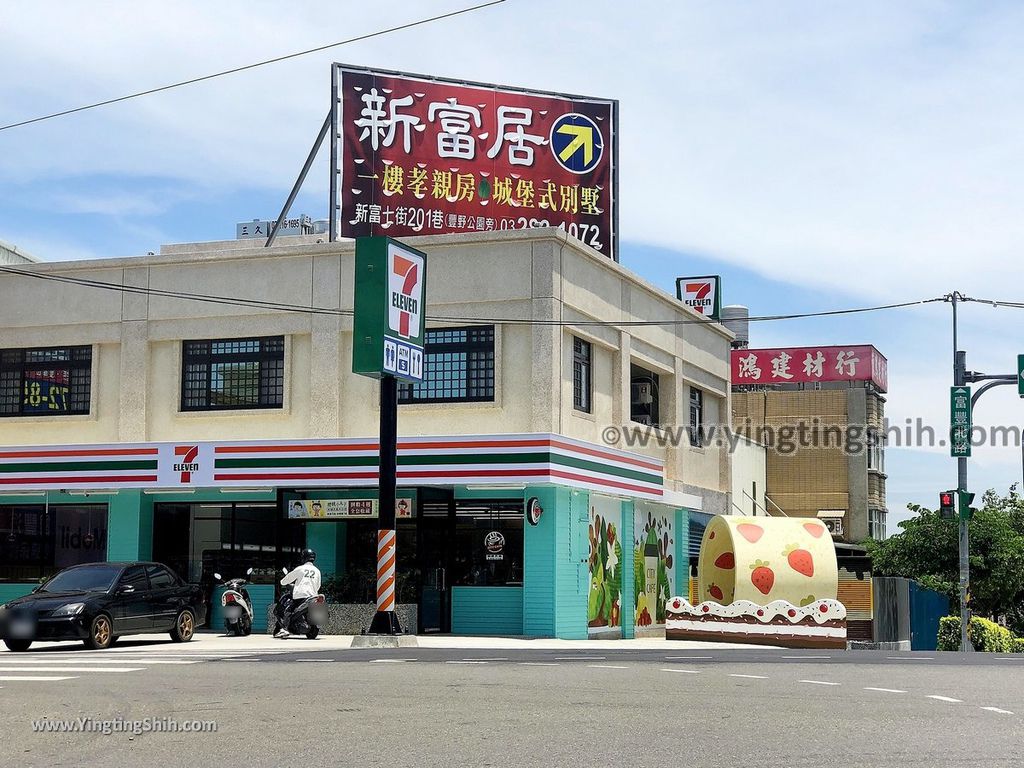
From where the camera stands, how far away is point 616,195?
36.3m

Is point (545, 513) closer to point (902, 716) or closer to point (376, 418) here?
point (376, 418)

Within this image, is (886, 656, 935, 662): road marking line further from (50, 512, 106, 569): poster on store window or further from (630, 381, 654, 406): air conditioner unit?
(50, 512, 106, 569): poster on store window

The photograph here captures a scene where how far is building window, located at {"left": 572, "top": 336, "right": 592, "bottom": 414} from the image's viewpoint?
31.5 meters

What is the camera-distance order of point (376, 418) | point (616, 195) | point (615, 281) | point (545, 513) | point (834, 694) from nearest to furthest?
point (834, 694)
point (545, 513)
point (376, 418)
point (615, 281)
point (616, 195)

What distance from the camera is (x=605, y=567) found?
3094cm

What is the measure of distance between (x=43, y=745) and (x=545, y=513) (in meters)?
18.2

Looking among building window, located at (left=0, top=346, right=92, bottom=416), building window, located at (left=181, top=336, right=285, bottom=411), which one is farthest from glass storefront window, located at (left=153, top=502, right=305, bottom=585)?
building window, located at (left=0, top=346, right=92, bottom=416)

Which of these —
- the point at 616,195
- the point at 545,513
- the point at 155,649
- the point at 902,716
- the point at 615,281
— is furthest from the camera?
the point at 616,195

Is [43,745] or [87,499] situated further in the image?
[87,499]

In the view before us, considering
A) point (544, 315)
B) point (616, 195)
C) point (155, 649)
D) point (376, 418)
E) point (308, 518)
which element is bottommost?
point (155, 649)

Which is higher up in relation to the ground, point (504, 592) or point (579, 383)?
point (579, 383)

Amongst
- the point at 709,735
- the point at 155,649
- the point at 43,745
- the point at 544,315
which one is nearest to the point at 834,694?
the point at 709,735

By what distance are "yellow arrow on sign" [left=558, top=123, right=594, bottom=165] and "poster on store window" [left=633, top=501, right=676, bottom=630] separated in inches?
365

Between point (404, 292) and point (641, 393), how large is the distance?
1326 centimetres
